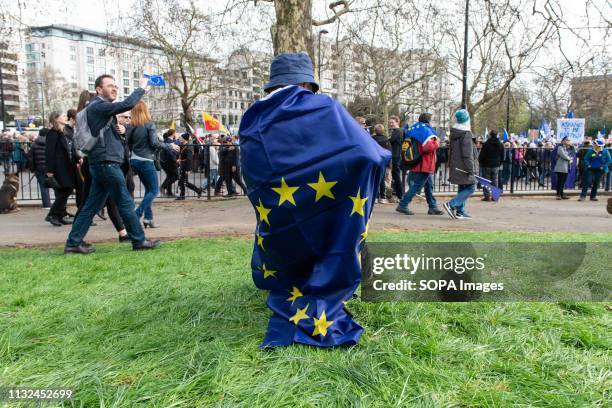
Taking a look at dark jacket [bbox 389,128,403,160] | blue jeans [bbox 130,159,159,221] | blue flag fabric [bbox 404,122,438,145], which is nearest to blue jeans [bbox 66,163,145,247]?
blue jeans [bbox 130,159,159,221]

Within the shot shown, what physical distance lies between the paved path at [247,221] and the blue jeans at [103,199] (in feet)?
4.31

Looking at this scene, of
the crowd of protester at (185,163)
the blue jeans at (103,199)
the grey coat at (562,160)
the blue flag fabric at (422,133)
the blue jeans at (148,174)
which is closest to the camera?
the blue jeans at (103,199)

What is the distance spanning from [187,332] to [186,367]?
1.79 ft

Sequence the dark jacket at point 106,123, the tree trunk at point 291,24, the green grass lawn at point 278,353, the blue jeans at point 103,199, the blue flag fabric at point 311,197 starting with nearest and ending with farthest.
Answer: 1. the green grass lawn at point 278,353
2. the blue flag fabric at point 311,197
3. the dark jacket at point 106,123
4. the blue jeans at point 103,199
5. the tree trunk at point 291,24

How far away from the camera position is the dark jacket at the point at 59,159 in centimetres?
848

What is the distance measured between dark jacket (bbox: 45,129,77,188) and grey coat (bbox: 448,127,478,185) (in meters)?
6.82

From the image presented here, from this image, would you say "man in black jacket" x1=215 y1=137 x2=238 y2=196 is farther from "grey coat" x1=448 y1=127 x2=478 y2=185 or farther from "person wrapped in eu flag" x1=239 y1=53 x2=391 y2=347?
"person wrapped in eu flag" x1=239 y1=53 x2=391 y2=347

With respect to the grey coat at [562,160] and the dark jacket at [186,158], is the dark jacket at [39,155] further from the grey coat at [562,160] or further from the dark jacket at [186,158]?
the grey coat at [562,160]

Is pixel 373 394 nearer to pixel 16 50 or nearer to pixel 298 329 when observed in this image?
pixel 298 329

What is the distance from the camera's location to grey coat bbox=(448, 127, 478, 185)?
9785 millimetres

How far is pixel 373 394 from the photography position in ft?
7.75

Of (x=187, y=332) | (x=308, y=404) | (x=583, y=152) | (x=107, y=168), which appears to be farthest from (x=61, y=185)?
(x=583, y=152)

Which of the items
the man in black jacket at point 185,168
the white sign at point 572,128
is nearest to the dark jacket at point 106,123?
the man in black jacket at point 185,168

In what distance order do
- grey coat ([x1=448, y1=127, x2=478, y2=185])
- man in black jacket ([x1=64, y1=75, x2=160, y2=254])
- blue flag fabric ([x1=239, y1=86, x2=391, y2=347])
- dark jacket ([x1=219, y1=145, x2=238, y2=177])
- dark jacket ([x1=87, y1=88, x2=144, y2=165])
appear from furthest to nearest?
dark jacket ([x1=219, y1=145, x2=238, y2=177]) < grey coat ([x1=448, y1=127, x2=478, y2=185]) < man in black jacket ([x1=64, y1=75, x2=160, y2=254]) < dark jacket ([x1=87, y1=88, x2=144, y2=165]) < blue flag fabric ([x1=239, y1=86, x2=391, y2=347])
